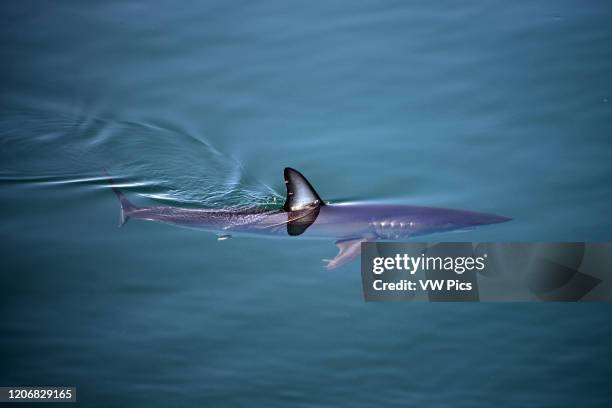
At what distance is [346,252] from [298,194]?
2.26ft

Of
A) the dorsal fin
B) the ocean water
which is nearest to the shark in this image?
the dorsal fin

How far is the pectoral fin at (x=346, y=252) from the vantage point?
721 cm

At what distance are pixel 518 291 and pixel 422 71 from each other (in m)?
4.05

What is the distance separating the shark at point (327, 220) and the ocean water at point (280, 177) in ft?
A: 0.41

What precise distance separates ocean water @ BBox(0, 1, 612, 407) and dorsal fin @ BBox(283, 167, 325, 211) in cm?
38

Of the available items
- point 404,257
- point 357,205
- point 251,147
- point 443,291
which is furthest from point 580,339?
point 251,147

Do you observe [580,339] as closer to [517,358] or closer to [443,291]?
[517,358]

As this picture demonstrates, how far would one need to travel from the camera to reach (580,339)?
6.34 metres
